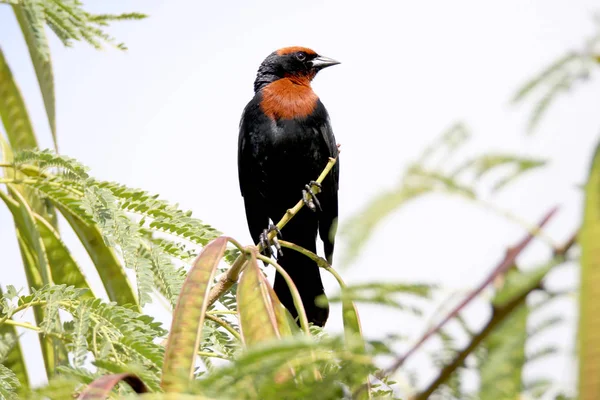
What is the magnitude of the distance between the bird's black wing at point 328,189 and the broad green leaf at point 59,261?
1580 mm

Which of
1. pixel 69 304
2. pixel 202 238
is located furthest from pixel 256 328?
pixel 202 238

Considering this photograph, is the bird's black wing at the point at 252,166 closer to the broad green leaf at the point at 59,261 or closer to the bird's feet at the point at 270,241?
the bird's feet at the point at 270,241

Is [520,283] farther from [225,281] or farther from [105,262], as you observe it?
[105,262]

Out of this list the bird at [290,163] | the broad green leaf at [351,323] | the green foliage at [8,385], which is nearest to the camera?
the broad green leaf at [351,323]

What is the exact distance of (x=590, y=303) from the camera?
1.61ft

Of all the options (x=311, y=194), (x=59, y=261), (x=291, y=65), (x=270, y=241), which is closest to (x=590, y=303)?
(x=270, y=241)

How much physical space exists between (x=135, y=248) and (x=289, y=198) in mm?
2381

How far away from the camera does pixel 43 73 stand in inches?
116

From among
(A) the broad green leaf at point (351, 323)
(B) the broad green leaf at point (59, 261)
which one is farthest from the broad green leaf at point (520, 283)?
(B) the broad green leaf at point (59, 261)

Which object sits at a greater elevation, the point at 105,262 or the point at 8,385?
the point at 105,262

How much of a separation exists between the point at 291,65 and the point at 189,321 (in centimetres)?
374

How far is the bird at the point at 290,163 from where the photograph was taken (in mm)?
3973

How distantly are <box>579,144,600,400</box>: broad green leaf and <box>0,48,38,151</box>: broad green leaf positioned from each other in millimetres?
2867

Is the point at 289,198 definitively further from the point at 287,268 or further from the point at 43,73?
the point at 43,73
